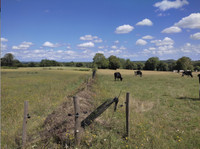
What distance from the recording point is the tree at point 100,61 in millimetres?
94688

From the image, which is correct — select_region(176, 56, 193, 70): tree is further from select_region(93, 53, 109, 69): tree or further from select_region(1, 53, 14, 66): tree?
select_region(1, 53, 14, 66): tree

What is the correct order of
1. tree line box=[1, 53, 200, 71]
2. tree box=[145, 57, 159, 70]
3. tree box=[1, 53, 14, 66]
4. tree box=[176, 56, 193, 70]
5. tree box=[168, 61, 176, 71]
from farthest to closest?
tree box=[1, 53, 14, 66], tree box=[145, 57, 159, 70], tree box=[168, 61, 176, 71], tree line box=[1, 53, 200, 71], tree box=[176, 56, 193, 70]

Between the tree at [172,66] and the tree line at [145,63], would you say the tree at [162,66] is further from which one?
the tree at [172,66]

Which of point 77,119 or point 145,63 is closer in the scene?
point 77,119

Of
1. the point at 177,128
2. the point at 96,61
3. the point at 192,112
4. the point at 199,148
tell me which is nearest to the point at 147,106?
the point at 192,112

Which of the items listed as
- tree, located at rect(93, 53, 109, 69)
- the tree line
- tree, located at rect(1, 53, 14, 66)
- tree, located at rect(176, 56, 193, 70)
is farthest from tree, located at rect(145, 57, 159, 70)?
tree, located at rect(1, 53, 14, 66)

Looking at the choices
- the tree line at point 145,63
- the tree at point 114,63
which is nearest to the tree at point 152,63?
the tree line at point 145,63

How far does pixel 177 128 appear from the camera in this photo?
240 inches

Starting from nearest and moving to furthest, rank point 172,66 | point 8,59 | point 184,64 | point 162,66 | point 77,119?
point 77,119, point 184,64, point 172,66, point 162,66, point 8,59

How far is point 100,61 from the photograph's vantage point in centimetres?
9800

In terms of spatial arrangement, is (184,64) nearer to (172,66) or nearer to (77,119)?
(172,66)

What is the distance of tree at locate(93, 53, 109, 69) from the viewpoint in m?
94.7

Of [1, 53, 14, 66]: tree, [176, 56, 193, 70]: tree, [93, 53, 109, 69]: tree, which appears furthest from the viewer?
[1, 53, 14, 66]: tree

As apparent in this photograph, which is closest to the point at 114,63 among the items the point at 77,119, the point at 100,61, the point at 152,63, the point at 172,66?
the point at 100,61
